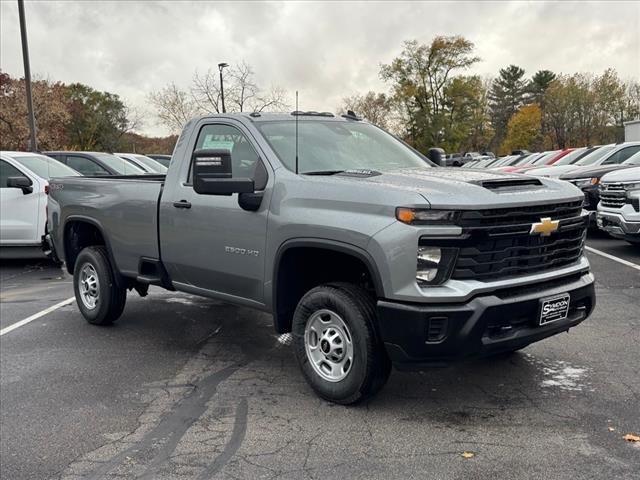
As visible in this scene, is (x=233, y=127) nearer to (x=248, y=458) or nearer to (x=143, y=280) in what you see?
(x=143, y=280)

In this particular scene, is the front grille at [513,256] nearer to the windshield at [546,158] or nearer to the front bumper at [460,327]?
the front bumper at [460,327]

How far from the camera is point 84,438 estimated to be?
13.2ft

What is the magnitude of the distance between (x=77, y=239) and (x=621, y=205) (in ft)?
25.0

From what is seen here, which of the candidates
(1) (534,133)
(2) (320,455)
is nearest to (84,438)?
(2) (320,455)

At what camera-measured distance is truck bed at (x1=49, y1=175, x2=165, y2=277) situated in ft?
19.1

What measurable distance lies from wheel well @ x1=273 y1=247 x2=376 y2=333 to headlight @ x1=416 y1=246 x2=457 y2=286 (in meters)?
0.63

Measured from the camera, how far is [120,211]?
6.12 m

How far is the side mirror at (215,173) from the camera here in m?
4.39

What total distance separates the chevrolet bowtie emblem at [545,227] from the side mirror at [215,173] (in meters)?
1.91

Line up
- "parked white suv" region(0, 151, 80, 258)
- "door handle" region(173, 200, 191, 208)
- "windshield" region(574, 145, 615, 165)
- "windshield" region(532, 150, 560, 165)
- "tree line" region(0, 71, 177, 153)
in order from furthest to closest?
A: "tree line" region(0, 71, 177, 153) < "windshield" region(532, 150, 560, 165) < "windshield" region(574, 145, 615, 165) < "parked white suv" region(0, 151, 80, 258) < "door handle" region(173, 200, 191, 208)

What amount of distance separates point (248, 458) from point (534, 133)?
2470 inches

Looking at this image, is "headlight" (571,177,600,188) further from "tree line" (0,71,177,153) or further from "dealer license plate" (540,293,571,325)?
"tree line" (0,71,177,153)

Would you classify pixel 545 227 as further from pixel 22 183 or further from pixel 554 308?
pixel 22 183

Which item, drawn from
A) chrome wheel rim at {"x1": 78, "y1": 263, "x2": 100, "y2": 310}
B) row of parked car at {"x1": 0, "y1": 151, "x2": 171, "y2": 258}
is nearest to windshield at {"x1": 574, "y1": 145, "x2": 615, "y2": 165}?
row of parked car at {"x1": 0, "y1": 151, "x2": 171, "y2": 258}
